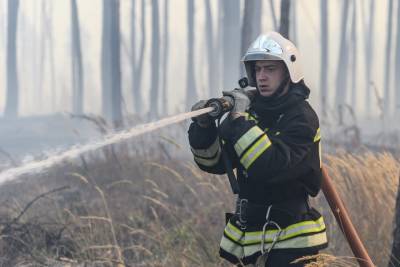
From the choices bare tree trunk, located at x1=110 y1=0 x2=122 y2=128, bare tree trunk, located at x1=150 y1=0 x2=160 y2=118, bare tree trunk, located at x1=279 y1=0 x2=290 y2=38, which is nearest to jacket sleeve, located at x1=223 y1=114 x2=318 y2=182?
bare tree trunk, located at x1=279 y1=0 x2=290 y2=38

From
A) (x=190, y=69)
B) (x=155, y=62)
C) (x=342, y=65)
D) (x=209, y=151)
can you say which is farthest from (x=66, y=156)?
(x=342, y=65)

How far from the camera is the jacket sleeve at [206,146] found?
2568 millimetres

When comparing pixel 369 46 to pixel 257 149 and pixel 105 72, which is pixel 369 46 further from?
pixel 257 149

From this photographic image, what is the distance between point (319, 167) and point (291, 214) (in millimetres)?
237

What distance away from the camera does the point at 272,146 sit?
231 centimetres

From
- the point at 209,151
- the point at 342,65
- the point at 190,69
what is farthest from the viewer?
the point at 342,65

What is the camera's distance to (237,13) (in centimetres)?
2897

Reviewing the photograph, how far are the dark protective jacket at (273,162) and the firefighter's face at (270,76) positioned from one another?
0.15 feet

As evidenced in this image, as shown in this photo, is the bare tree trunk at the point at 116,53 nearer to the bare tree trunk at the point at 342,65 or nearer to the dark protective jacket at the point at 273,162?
the dark protective jacket at the point at 273,162

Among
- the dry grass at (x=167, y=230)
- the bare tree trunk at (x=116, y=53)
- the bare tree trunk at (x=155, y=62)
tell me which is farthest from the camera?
the bare tree trunk at (x=155, y=62)

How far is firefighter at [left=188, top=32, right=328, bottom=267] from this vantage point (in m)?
2.39

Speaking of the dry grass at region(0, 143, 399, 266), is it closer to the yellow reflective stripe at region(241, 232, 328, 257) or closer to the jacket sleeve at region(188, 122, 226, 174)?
the yellow reflective stripe at region(241, 232, 328, 257)

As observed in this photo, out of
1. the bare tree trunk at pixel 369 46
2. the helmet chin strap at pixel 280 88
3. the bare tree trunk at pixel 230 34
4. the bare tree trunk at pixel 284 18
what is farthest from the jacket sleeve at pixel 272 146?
the bare tree trunk at pixel 369 46

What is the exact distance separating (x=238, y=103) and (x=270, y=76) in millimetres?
268
